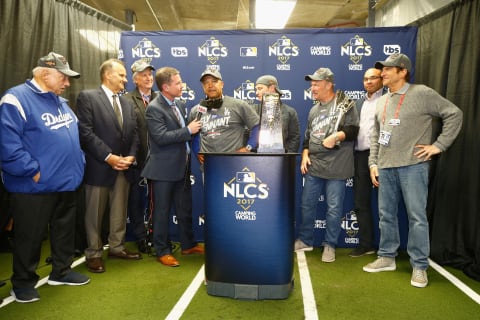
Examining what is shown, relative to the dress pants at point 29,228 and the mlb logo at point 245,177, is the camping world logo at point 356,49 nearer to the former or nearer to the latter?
the mlb logo at point 245,177

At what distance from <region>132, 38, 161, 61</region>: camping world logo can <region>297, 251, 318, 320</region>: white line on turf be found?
2.73 meters

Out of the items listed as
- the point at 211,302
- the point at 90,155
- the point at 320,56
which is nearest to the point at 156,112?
the point at 90,155

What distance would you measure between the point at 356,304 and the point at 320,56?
2.60 metres

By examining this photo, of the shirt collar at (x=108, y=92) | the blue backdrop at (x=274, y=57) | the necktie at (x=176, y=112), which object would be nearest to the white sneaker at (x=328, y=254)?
the blue backdrop at (x=274, y=57)

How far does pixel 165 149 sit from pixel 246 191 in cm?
114

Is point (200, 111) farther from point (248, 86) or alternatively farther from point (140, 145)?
point (248, 86)

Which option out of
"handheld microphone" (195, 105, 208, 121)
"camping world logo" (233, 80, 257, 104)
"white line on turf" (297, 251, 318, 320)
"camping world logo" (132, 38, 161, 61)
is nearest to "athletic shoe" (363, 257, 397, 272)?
"white line on turf" (297, 251, 318, 320)

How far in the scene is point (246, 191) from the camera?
7.97 feet

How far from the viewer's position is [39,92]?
8.48 feet

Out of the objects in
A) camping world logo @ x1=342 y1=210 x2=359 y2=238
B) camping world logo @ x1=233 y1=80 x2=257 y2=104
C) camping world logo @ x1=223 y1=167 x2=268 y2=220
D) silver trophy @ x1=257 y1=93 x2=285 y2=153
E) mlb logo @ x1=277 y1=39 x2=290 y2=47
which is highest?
mlb logo @ x1=277 y1=39 x2=290 y2=47

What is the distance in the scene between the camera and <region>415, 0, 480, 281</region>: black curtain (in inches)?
124

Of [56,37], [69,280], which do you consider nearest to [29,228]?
[69,280]

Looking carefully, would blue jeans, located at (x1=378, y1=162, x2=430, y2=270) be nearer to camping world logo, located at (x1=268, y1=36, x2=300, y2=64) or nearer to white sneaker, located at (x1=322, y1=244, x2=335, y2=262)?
white sneaker, located at (x1=322, y1=244, x2=335, y2=262)

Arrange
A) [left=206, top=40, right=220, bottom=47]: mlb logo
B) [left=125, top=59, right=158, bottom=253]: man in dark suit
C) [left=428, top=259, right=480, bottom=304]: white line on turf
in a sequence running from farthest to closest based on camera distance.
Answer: [left=206, top=40, right=220, bottom=47]: mlb logo → [left=125, top=59, right=158, bottom=253]: man in dark suit → [left=428, top=259, right=480, bottom=304]: white line on turf
